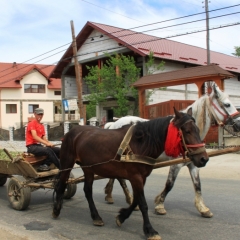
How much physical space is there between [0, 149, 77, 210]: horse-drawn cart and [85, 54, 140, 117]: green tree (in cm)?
1526

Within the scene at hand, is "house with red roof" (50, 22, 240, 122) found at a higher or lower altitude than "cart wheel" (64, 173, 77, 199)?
higher

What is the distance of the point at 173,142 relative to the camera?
4.63 m

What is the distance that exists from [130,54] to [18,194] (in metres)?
18.5

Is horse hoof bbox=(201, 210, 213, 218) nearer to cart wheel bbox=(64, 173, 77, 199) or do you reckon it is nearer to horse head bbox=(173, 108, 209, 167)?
horse head bbox=(173, 108, 209, 167)

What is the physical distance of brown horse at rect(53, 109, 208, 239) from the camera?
180 inches

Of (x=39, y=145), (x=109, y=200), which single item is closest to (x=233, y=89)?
(x=109, y=200)

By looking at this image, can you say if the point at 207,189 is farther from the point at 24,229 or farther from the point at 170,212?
the point at 24,229

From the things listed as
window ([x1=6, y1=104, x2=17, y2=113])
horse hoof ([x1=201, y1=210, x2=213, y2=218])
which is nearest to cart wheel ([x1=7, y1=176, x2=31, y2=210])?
horse hoof ([x1=201, y1=210, x2=213, y2=218])

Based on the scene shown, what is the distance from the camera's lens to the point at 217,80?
593 inches

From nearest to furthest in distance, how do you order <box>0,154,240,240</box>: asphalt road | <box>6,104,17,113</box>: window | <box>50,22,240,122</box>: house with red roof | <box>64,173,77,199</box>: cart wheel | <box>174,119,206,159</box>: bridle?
Answer: <box>174,119,206,159</box>: bridle, <box>0,154,240,240</box>: asphalt road, <box>64,173,77,199</box>: cart wheel, <box>50,22,240,122</box>: house with red roof, <box>6,104,17,113</box>: window

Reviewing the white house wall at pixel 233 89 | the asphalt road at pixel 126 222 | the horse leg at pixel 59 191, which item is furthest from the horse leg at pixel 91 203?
the white house wall at pixel 233 89

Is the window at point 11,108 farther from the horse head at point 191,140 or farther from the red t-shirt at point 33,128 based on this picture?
the horse head at point 191,140

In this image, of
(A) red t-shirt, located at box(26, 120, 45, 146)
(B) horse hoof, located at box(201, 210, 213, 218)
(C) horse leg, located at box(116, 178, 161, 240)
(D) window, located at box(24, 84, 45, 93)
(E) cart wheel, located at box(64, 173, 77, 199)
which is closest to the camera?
(C) horse leg, located at box(116, 178, 161, 240)

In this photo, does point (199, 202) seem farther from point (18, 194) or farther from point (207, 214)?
point (18, 194)
